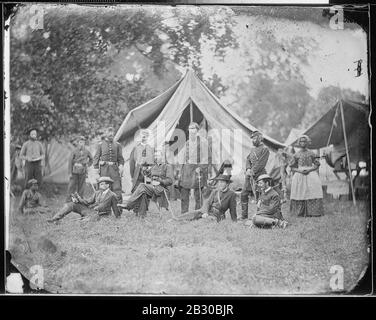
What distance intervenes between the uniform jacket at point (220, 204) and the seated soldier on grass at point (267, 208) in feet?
0.58

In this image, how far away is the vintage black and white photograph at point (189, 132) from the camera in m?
3.74

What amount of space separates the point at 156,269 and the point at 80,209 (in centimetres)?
70

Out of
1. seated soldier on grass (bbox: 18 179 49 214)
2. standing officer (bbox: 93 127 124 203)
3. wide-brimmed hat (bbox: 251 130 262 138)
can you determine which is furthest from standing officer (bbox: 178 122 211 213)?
seated soldier on grass (bbox: 18 179 49 214)

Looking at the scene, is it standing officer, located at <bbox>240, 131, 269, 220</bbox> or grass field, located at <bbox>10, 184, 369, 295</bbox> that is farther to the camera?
standing officer, located at <bbox>240, 131, 269, 220</bbox>

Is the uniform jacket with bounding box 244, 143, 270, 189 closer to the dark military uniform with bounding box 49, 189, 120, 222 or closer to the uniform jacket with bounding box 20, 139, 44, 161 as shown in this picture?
the dark military uniform with bounding box 49, 189, 120, 222

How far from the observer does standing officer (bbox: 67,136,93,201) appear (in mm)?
3783

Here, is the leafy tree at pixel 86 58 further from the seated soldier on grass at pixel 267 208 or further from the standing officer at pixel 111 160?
the seated soldier on grass at pixel 267 208

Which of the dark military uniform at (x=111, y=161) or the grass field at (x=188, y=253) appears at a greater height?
the dark military uniform at (x=111, y=161)

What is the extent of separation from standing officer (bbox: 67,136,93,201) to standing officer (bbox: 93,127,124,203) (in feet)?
0.25

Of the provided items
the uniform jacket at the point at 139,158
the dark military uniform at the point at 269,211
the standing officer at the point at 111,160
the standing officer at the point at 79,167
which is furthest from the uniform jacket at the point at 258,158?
the standing officer at the point at 79,167

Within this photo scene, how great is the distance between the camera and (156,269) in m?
3.69
